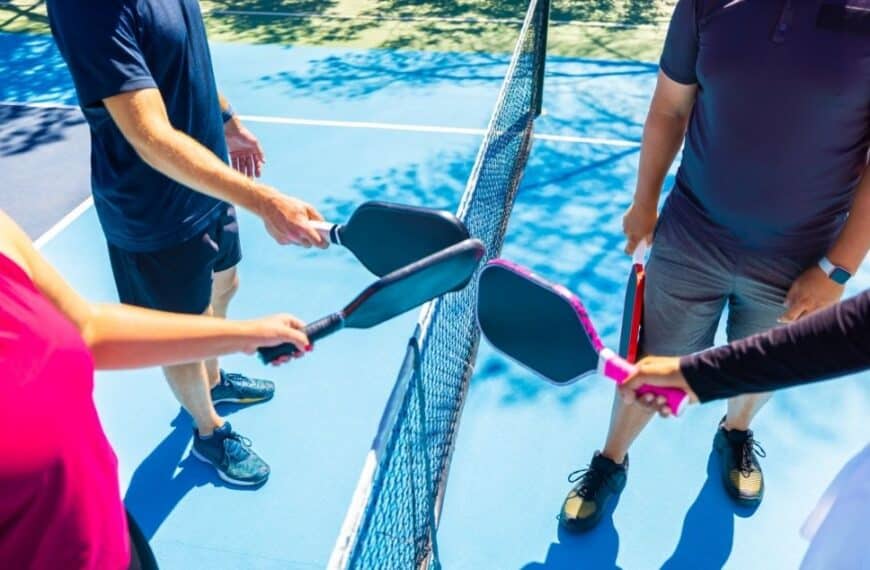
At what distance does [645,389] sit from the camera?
78.4 inches

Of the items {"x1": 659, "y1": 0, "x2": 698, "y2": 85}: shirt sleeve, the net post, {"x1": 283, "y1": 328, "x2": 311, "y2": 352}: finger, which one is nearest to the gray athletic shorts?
{"x1": 659, "y1": 0, "x2": 698, "y2": 85}: shirt sleeve

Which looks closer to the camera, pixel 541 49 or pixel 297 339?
pixel 297 339

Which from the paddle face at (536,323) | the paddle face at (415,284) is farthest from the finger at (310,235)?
the paddle face at (536,323)

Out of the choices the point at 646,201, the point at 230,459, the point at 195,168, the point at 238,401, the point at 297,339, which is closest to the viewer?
the point at 297,339

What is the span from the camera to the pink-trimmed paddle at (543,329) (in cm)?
212

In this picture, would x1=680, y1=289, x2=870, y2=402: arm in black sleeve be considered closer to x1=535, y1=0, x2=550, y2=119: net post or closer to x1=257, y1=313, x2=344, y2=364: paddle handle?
x1=257, y1=313, x2=344, y2=364: paddle handle

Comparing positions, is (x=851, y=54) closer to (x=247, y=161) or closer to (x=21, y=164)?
(x=247, y=161)

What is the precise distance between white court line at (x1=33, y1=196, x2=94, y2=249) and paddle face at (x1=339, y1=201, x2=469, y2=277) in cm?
311

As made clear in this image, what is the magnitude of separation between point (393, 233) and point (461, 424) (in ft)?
4.61

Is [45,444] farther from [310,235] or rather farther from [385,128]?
[385,128]

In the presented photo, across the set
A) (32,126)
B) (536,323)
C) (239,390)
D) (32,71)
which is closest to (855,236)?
(536,323)

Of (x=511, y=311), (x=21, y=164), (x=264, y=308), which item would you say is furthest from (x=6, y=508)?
(x=21, y=164)

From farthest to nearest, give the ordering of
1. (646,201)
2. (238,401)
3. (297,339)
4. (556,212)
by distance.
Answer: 1. (556,212)
2. (238,401)
3. (646,201)
4. (297,339)

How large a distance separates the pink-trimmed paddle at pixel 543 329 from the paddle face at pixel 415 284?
0.17 m
